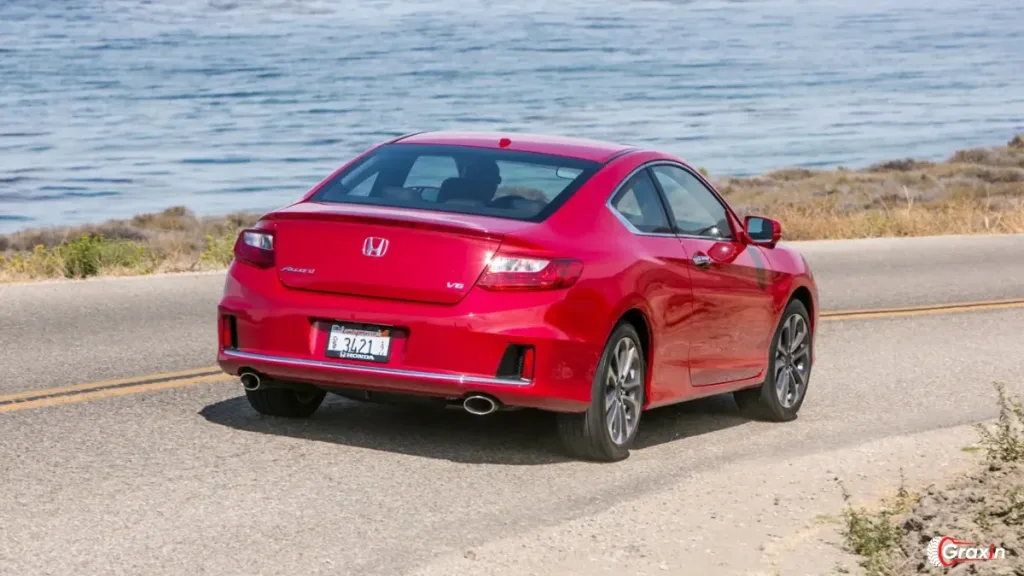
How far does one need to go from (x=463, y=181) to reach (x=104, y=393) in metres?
2.61

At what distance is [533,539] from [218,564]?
1.30 m

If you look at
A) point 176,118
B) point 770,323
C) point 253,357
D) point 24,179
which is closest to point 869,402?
point 770,323

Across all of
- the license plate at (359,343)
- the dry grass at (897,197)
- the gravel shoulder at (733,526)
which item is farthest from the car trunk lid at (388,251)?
the dry grass at (897,197)

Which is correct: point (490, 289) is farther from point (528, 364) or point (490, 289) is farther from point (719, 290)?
point (719, 290)

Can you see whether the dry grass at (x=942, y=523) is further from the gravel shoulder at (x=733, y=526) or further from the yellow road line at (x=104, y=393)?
the yellow road line at (x=104, y=393)

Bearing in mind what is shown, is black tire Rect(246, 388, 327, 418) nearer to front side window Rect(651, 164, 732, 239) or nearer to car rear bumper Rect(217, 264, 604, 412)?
car rear bumper Rect(217, 264, 604, 412)

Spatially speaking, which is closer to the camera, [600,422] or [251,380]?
[600,422]

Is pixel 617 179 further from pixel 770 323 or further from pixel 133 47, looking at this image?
pixel 133 47

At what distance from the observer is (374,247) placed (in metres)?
8.23

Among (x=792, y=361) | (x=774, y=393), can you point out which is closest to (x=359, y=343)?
(x=774, y=393)

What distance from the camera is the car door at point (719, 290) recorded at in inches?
374

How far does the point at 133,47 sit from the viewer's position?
112m

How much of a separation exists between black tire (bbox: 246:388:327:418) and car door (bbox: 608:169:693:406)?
1779mm

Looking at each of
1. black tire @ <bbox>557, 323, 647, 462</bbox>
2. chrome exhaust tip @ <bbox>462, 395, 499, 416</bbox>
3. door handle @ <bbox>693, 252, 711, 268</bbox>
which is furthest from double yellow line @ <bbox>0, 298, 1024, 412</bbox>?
door handle @ <bbox>693, 252, 711, 268</bbox>
